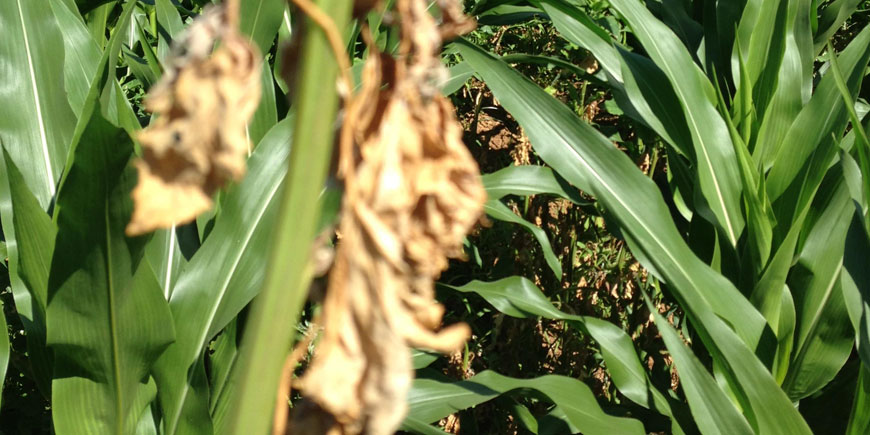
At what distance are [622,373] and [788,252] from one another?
32cm

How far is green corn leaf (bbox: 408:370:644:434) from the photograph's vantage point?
49.5 inches

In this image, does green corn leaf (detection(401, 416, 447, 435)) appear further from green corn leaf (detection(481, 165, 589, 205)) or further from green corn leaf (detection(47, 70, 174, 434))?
green corn leaf (detection(481, 165, 589, 205))

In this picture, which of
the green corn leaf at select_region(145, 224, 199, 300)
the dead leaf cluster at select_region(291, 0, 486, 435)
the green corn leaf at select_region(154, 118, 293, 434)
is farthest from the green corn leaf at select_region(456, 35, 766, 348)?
the dead leaf cluster at select_region(291, 0, 486, 435)

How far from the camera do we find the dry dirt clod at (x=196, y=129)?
281 millimetres

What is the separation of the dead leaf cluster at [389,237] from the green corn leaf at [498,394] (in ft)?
3.17

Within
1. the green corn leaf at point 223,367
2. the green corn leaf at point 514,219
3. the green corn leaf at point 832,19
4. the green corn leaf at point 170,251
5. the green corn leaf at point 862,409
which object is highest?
the green corn leaf at point 832,19

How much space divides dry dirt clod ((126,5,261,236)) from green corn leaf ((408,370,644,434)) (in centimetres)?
102

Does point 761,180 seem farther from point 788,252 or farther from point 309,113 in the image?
point 309,113

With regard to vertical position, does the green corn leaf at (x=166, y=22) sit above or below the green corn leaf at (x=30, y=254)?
above

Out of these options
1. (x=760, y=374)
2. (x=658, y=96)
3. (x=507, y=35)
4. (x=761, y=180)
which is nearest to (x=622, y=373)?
(x=760, y=374)

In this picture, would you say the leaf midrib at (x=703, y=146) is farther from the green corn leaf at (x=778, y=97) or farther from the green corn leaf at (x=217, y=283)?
the green corn leaf at (x=217, y=283)

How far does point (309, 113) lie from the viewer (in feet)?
0.93

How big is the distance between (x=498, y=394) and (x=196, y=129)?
1063 mm

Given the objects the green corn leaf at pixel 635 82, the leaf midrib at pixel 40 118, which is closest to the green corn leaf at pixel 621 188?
the green corn leaf at pixel 635 82
